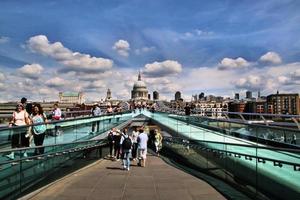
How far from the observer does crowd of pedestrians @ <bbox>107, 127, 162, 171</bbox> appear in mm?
14320

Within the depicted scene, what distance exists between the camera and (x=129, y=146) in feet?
47.0

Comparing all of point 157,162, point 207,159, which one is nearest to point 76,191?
point 207,159

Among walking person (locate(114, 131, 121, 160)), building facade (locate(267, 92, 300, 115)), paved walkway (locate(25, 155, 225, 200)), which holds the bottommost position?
paved walkway (locate(25, 155, 225, 200))

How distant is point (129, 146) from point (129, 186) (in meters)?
4.28

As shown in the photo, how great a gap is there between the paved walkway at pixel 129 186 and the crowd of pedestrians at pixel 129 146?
1135 mm

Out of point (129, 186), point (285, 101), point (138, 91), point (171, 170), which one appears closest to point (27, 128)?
point (129, 186)

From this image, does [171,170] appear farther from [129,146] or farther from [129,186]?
[129,186]

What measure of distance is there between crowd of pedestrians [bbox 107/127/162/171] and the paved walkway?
1.14 m

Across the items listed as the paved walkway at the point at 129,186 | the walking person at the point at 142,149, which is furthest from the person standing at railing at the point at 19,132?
the walking person at the point at 142,149

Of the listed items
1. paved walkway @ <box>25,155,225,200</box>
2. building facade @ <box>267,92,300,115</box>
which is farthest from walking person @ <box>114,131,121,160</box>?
building facade @ <box>267,92,300,115</box>

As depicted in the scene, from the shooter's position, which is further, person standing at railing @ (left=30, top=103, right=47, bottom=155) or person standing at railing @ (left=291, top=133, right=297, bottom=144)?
person standing at railing @ (left=30, top=103, right=47, bottom=155)

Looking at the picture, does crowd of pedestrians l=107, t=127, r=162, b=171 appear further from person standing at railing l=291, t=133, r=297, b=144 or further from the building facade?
the building facade

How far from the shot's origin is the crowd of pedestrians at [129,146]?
47.0 feet

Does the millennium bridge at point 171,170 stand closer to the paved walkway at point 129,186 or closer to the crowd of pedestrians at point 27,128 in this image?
the paved walkway at point 129,186
